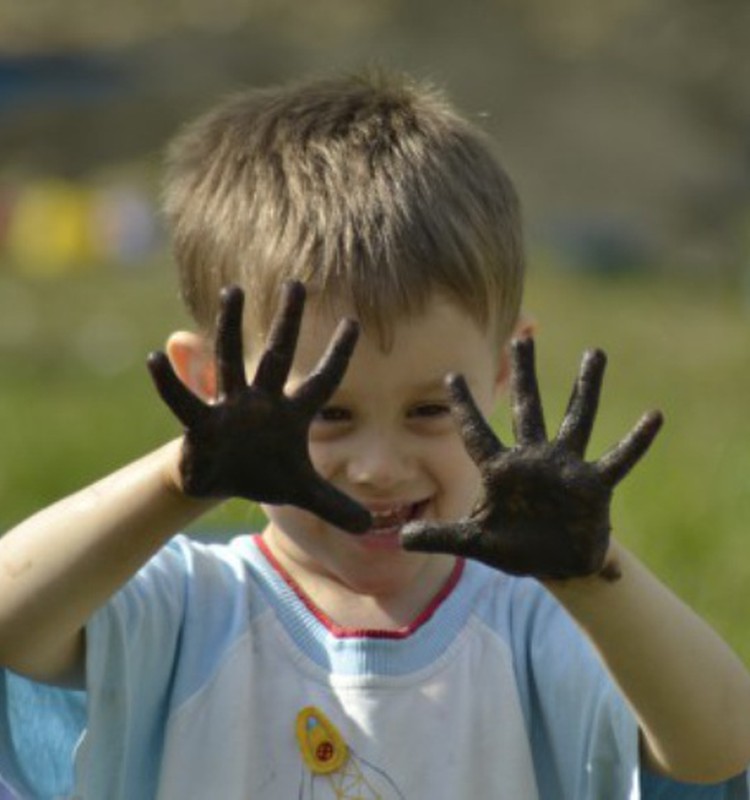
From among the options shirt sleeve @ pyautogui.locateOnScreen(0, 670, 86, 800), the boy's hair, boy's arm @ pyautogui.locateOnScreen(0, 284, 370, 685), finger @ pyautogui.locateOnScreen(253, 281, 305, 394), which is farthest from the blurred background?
finger @ pyautogui.locateOnScreen(253, 281, 305, 394)

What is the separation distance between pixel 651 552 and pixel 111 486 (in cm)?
258

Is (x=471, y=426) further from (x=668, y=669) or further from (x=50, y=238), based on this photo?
(x=50, y=238)

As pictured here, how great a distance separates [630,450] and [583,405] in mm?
65

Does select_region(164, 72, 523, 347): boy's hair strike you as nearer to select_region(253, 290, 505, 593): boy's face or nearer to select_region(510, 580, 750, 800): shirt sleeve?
select_region(253, 290, 505, 593): boy's face

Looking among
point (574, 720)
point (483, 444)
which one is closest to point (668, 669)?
point (574, 720)

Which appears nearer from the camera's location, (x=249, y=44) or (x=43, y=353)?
(x=43, y=353)

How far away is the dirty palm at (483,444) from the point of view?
7.48 feet

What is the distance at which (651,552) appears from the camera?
489cm

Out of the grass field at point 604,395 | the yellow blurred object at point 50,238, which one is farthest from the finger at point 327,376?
the yellow blurred object at point 50,238

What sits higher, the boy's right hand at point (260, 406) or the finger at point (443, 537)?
the boy's right hand at point (260, 406)

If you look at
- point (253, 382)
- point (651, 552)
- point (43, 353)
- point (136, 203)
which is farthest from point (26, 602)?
point (136, 203)

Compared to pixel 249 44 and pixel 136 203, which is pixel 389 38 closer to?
pixel 249 44

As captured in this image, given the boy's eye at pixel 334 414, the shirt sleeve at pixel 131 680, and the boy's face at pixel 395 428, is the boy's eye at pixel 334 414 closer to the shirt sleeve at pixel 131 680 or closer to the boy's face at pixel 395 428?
the boy's face at pixel 395 428

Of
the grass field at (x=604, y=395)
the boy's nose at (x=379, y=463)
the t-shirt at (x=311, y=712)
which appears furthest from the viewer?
the grass field at (x=604, y=395)
